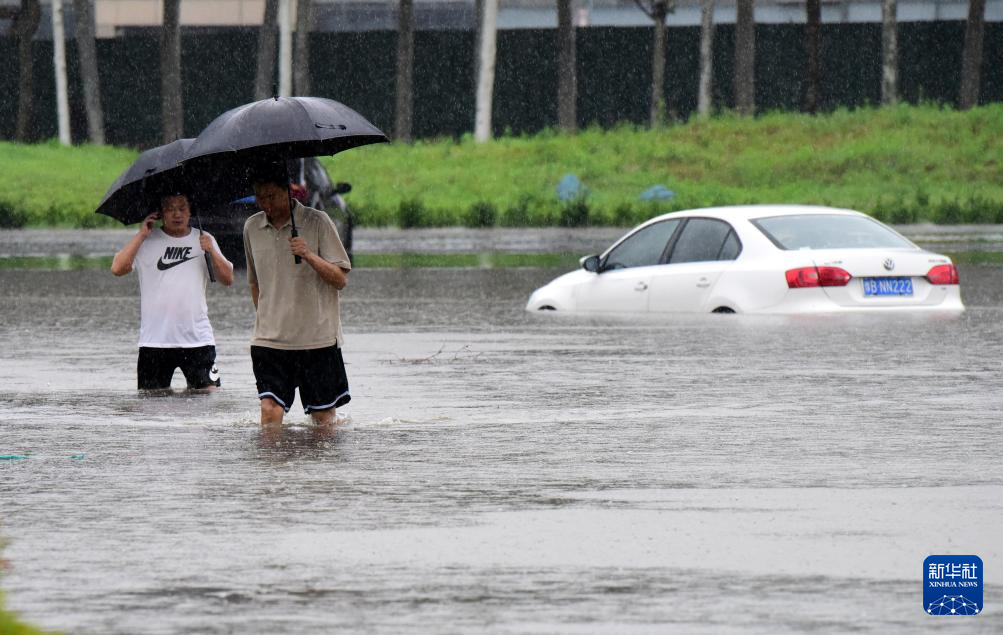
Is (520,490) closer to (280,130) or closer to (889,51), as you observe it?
(280,130)

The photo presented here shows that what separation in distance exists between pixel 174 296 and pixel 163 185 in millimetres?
690

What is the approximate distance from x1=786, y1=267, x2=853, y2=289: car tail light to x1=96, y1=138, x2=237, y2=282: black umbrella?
Answer: 686cm

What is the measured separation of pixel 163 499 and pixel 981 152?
120ft

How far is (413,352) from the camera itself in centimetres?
1662

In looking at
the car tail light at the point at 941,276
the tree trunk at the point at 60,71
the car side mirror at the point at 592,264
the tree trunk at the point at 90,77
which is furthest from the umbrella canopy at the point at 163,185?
the tree trunk at the point at 90,77

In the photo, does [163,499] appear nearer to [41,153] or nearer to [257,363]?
[257,363]

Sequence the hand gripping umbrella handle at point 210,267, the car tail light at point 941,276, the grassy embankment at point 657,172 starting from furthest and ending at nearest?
1. the grassy embankment at point 657,172
2. the car tail light at point 941,276
3. the hand gripping umbrella handle at point 210,267

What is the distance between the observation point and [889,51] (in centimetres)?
5138

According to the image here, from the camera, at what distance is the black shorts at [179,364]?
13.6 meters

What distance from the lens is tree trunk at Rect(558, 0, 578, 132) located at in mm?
51031

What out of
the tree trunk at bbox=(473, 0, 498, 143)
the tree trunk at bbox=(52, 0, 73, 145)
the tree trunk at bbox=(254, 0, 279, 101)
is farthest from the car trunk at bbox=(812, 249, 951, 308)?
the tree trunk at bbox=(52, 0, 73, 145)

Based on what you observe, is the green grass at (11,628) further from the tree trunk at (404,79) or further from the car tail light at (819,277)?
the tree trunk at (404,79)

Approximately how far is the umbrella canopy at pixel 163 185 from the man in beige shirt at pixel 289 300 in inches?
49.6

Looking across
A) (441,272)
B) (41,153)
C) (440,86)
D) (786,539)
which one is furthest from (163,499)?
(440,86)
